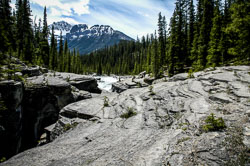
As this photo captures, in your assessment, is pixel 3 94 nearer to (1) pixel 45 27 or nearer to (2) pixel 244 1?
(2) pixel 244 1

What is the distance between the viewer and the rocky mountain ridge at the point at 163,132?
167 inches

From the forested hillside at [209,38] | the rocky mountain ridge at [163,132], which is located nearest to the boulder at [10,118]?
the rocky mountain ridge at [163,132]

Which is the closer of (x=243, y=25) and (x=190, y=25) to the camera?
(x=243, y=25)

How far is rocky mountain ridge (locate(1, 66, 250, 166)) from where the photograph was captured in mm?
4234

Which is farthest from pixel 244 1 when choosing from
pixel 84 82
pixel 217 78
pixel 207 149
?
pixel 84 82

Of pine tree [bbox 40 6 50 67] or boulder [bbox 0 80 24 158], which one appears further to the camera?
pine tree [bbox 40 6 50 67]

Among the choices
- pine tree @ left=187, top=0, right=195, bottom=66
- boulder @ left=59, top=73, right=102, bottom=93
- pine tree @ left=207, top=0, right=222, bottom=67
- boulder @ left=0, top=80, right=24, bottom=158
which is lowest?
boulder @ left=0, top=80, right=24, bottom=158

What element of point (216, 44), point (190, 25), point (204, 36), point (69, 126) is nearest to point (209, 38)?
point (204, 36)

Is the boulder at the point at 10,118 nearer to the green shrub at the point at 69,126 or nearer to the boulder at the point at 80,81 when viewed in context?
the green shrub at the point at 69,126

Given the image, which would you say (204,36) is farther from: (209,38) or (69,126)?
(69,126)

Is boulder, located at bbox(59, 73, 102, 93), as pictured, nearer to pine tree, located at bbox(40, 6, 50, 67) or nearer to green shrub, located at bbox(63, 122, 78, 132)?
green shrub, located at bbox(63, 122, 78, 132)

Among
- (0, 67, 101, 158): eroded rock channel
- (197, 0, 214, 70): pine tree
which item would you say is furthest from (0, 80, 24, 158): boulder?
(197, 0, 214, 70): pine tree

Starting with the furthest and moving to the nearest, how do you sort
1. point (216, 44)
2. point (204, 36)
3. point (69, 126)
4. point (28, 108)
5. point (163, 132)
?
point (204, 36) → point (216, 44) → point (28, 108) → point (69, 126) → point (163, 132)

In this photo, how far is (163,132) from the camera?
611cm
